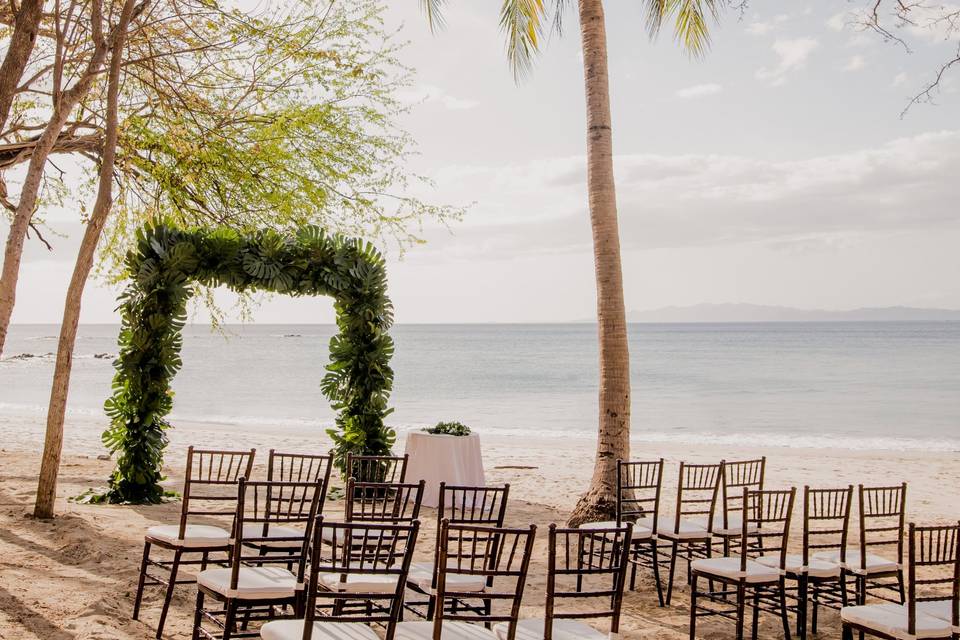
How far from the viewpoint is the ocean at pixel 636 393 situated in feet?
80.1

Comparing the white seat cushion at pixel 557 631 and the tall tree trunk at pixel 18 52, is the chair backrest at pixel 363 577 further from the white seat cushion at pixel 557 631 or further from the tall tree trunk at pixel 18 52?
the tall tree trunk at pixel 18 52

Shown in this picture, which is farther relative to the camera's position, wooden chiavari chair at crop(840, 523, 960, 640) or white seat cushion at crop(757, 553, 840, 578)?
white seat cushion at crop(757, 553, 840, 578)

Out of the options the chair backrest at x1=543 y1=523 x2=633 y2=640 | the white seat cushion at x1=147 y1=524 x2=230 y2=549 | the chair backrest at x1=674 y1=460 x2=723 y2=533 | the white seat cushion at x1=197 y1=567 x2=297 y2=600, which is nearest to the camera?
the chair backrest at x1=543 y1=523 x2=633 y2=640

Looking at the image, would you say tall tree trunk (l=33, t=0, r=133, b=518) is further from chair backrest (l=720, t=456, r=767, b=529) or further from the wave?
the wave

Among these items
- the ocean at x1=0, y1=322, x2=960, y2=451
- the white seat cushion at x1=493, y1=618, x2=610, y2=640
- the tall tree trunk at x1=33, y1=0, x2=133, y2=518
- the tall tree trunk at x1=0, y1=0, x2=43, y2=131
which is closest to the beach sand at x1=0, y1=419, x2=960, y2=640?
the tall tree trunk at x1=33, y1=0, x2=133, y2=518

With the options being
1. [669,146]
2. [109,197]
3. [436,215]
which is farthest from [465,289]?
[109,197]

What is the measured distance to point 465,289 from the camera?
166ft

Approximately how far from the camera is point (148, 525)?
7.43 meters

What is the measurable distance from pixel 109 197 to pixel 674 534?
5.64 meters

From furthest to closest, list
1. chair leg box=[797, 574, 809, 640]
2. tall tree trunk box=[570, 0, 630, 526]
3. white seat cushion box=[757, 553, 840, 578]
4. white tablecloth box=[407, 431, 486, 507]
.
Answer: white tablecloth box=[407, 431, 486, 507] → tall tree trunk box=[570, 0, 630, 526] → white seat cushion box=[757, 553, 840, 578] → chair leg box=[797, 574, 809, 640]

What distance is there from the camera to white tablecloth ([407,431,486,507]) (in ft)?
29.7

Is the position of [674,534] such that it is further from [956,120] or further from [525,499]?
[956,120]

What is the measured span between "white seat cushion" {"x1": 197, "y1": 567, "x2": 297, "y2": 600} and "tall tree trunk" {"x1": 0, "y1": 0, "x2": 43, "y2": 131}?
12.4ft

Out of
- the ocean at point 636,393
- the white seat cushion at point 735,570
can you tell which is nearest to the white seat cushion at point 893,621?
the white seat cushion at point 735,570
